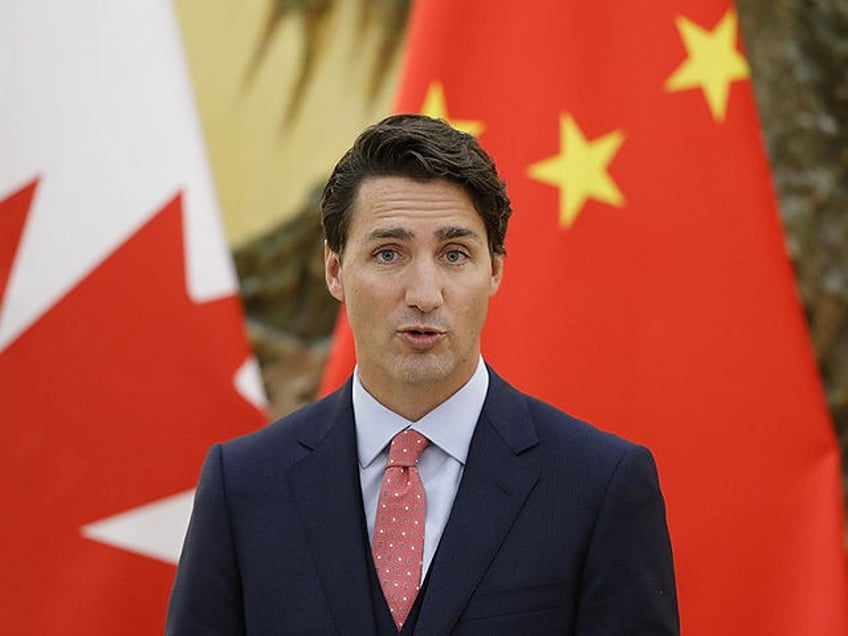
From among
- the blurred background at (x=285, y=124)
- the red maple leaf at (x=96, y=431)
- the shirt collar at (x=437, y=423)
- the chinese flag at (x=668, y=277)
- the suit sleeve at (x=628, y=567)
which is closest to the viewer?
the suit sleeve at (x=628, y=567)

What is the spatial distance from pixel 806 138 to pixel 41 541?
191cm

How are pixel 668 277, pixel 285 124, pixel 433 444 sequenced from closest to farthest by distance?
pixel 433 444, pixel 668 277, pixel 285 124

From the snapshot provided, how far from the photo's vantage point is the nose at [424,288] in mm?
1539

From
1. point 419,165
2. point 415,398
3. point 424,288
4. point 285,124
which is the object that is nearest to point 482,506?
point 415,398

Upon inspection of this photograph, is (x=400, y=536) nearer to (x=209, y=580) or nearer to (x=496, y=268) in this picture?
(x=209, y=580)

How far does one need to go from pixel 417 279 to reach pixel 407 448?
20 centimetres

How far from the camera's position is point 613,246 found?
2.35 metres

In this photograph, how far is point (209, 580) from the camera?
1575 mm

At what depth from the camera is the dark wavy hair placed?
157cm

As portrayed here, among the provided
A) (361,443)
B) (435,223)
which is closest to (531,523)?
(361,443)

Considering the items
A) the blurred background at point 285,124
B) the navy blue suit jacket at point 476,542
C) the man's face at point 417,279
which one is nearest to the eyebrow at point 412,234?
the man's face at point 417,279

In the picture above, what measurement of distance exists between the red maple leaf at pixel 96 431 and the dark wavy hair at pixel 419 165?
2.95ft

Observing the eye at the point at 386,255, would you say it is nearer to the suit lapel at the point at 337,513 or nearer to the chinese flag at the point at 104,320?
the suit lapel at the point at 337,513

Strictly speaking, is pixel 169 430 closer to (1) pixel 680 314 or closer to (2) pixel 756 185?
(1) pixel 680 314
